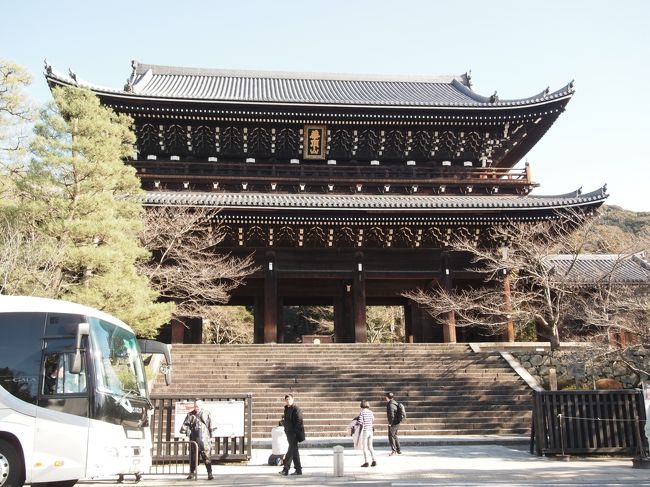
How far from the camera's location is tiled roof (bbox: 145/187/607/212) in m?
20.4

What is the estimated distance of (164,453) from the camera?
38.6 feet

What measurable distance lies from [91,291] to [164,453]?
4.36 meters

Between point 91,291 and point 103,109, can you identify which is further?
point 103,109

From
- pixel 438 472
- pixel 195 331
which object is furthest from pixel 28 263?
pixel 195 331

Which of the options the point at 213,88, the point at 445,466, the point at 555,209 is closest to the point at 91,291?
the point at 445,466

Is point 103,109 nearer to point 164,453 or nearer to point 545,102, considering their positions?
point 164,453

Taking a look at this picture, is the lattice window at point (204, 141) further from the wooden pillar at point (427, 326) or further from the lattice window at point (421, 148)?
the wooden pillar at point (427, 326)

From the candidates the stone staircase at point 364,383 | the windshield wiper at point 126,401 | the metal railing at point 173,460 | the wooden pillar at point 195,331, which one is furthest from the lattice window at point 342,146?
the windshield wiper at point 126,401

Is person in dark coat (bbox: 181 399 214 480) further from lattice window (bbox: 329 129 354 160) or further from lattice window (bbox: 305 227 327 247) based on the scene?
lattice window (bbox: 329 129 354 160)

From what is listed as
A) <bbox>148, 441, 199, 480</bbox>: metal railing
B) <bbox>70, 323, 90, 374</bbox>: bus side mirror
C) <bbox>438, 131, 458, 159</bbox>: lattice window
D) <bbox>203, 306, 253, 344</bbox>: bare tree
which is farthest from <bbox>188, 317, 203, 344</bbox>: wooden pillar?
<bbox>70, 323, 90, 374</bbox>: bus side mirror

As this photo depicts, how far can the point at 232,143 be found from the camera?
24391 mm

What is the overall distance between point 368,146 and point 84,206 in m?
13.8

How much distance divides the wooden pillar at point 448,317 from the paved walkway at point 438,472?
815 centimetres

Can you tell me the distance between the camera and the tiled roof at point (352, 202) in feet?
67.0
